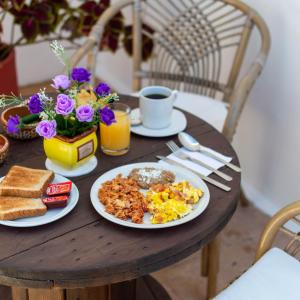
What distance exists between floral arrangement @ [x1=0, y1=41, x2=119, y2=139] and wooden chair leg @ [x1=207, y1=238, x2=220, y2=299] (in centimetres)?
67

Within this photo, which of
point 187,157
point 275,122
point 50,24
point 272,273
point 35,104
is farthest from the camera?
point 50,24

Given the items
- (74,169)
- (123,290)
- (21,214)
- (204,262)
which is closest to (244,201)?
(204,262)

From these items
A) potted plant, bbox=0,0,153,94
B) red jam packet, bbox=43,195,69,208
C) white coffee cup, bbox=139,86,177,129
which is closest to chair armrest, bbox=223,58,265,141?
white coffee cup, bbox=139,86,177,129

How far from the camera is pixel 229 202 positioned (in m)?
1.27

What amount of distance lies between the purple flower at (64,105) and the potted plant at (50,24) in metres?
1.36

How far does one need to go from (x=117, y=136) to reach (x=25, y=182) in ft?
0.98

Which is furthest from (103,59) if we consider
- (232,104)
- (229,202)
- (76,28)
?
(229,202)

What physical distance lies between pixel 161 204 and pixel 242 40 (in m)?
1.15

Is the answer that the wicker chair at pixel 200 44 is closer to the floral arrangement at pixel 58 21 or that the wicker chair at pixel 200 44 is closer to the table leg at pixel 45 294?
the floral arrangement at pixel 58 21

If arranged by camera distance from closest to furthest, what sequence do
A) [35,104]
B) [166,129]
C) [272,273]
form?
[35,104], [272,273], [166,129]

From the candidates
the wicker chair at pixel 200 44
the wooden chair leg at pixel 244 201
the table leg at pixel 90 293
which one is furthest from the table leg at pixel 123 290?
the wooden chair leg at pixel 244 201

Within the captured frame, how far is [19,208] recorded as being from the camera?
3.79ft

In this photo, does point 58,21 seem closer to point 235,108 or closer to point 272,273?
point 235,108

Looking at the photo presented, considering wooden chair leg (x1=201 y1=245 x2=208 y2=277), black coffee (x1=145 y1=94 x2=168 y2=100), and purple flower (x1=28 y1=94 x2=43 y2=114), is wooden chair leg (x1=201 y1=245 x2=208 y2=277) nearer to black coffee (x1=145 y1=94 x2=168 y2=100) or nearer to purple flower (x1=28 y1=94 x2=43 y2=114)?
A: black coffee (x1=145 y1=94 x2=168 y2=100)
